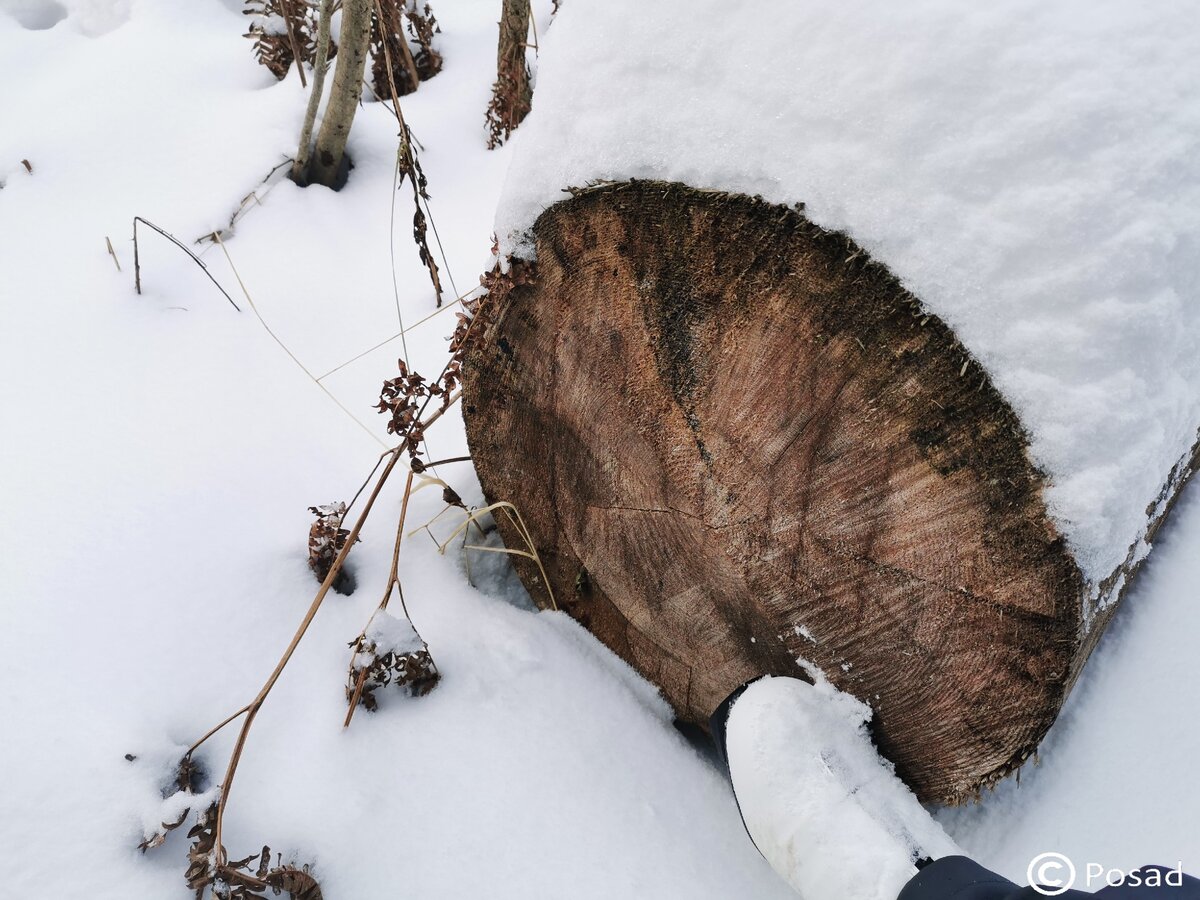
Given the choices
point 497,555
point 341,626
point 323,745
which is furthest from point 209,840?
point 497,555

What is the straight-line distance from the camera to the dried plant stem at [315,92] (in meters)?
2.23

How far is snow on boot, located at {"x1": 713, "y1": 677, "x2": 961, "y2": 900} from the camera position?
3.29 feet

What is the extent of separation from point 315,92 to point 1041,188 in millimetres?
2183

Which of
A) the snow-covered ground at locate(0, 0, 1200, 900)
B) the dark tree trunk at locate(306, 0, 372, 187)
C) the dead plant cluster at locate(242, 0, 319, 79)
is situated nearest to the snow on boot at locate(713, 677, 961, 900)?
the snow-covered ground at locate(0, 0, 1200, 900)

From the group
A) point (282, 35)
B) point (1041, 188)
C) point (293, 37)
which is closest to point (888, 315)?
point (1041, 188)

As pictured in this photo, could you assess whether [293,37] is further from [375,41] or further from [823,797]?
[823,797]

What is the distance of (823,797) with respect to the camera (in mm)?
1056

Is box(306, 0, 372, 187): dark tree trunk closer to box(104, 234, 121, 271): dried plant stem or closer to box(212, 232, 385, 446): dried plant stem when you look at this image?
box(212, 232, 385, 446): dried plant stem

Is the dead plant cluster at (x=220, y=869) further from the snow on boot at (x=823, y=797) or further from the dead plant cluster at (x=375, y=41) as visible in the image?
the dead plant cluster at (x=375, y=41)

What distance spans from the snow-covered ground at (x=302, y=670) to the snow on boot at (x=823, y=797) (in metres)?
0.18

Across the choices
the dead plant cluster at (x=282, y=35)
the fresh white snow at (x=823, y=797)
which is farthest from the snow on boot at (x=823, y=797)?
the dead plant cluster at (x=282, y=35)

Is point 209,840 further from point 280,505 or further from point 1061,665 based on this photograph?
point 1061,665

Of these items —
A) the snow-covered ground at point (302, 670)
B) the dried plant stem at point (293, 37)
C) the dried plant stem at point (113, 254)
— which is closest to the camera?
the snow-covered ground at point (302, 670)

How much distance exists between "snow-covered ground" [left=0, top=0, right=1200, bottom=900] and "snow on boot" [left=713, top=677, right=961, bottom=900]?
18cm
